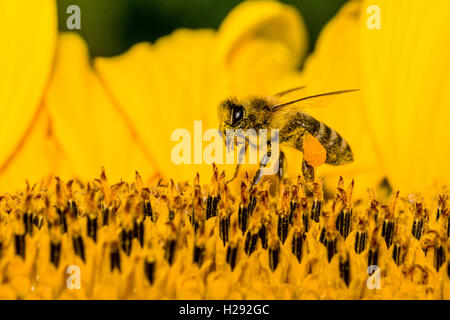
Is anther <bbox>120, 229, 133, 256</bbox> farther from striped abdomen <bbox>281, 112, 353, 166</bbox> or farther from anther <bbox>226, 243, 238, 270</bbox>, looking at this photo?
striped abdomen <bbox>281, 112, 353, 166</bbox>

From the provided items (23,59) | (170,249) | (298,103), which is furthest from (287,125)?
(23,59)

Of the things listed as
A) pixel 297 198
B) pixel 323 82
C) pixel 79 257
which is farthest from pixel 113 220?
pixel 323 82

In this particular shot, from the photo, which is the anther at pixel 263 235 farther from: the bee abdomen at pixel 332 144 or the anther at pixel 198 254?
the bee abdomen at pixel 332 144

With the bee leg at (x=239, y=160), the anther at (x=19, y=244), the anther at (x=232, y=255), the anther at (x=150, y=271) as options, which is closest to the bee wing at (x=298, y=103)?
the bee leg at (x=239, y=160)

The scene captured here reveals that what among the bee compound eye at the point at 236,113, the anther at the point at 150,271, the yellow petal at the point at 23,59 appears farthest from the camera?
the yellow petal at the point at 23,59

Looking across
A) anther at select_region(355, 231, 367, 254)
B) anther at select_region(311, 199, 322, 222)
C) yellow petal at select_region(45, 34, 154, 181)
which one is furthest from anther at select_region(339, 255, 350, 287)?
yellow petal at select_region(45, 34, 154, 181)

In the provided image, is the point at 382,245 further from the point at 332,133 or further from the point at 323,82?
the point at 323,82
